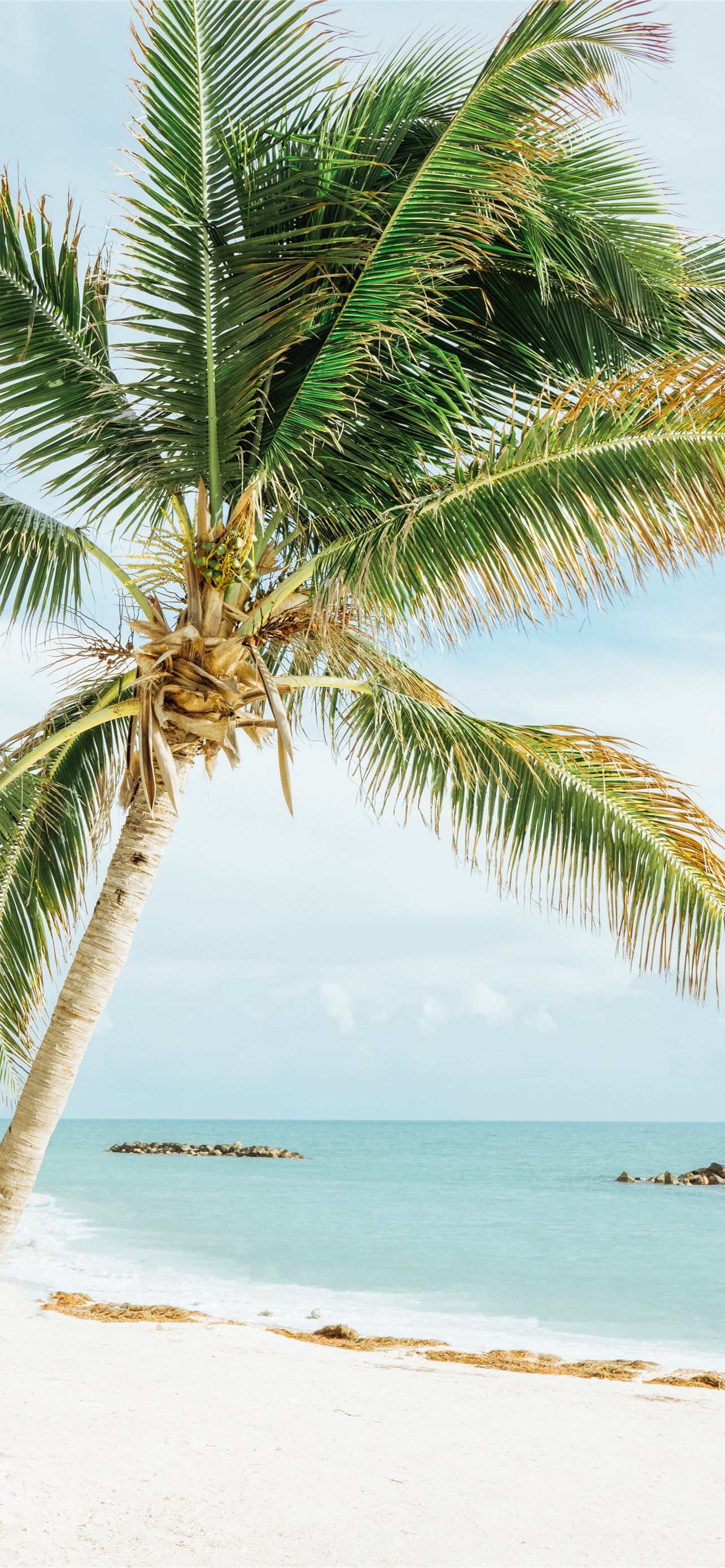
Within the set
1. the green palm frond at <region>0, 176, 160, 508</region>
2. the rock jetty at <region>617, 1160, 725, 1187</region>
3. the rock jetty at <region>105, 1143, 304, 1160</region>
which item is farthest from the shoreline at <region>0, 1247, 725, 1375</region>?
the rock jetty at <region>105, 1143, 304, 1160</region>

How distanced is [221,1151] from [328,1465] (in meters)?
47.5

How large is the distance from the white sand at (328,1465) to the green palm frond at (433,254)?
4.20 meters

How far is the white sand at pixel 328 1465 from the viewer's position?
3.87 m

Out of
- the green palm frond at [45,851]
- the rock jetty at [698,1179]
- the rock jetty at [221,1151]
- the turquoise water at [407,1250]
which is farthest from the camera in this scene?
the rock jetty at [221,1151]

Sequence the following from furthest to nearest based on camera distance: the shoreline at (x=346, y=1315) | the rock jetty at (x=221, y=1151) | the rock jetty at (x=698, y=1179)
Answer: the rock jetty at (x=221, y=1151) → the rock jetty at (x=698, y=1179) → the shoreline at (x=346, y=1315)

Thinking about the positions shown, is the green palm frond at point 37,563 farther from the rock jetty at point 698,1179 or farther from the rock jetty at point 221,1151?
the rock jetty at point 221,1151

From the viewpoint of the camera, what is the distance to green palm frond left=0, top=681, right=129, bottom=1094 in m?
6.03

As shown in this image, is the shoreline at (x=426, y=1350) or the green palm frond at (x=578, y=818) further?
the shoreline at (x=426, y=1350)

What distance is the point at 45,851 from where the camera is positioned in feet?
20.3

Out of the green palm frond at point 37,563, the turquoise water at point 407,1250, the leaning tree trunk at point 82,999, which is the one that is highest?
the green palm frond at point 37,563

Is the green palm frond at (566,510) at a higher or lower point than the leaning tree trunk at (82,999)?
higher

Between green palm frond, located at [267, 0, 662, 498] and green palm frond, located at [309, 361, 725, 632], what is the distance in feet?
1.40

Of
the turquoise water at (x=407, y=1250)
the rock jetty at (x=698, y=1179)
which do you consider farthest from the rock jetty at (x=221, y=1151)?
the rock jetty at (x=698, y=1179)

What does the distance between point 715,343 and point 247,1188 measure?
28890mm
